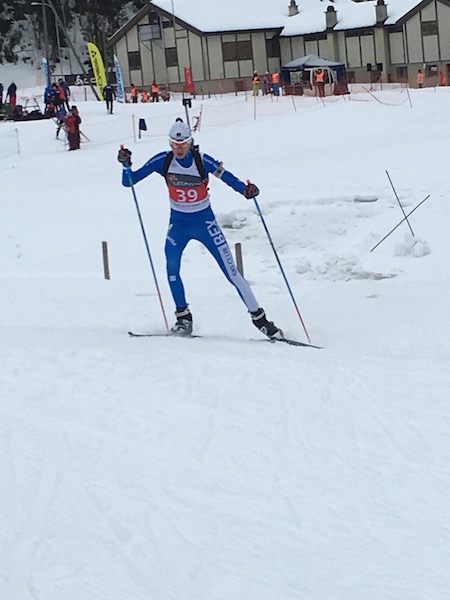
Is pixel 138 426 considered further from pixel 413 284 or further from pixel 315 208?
pixel 315 208

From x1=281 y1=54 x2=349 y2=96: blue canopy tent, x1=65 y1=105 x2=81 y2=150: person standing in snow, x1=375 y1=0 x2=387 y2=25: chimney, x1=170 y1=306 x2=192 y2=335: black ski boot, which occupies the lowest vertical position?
x1=170 y1=306 x2=192 y2=335: black ski boot

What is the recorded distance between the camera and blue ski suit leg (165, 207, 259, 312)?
9.95m

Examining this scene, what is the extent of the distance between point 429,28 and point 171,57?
14065 mm

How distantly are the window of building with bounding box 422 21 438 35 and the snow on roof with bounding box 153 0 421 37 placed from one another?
1.36 m

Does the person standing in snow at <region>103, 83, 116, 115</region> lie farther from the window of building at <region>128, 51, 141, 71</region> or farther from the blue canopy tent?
the window of building at <region>128, 51, 141, 71</region>

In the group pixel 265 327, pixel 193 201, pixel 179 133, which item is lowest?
pixel 265 327

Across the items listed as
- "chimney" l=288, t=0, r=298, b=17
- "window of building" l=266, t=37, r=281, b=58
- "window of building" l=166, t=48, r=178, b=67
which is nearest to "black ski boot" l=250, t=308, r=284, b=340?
"window of building" l=166, t=48, r=178, b=67

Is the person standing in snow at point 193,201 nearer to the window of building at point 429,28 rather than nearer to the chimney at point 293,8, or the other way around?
the window of building at point 429,28

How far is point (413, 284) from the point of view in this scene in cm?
1338

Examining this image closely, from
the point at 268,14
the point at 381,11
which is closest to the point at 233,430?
the point at 381,11

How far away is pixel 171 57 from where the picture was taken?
5856 cm

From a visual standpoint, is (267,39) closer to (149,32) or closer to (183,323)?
(149,32)

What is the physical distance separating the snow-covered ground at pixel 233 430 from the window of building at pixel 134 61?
4288cm

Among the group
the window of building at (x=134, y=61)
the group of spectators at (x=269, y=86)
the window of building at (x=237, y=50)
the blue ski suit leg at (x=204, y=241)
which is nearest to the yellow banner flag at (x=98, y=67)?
the group of spectators at (x=269, y=86)
